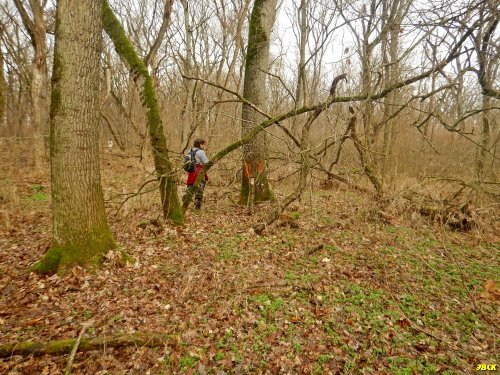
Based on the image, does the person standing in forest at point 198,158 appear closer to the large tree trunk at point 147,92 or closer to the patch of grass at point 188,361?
the large tree trunk at point 147,92

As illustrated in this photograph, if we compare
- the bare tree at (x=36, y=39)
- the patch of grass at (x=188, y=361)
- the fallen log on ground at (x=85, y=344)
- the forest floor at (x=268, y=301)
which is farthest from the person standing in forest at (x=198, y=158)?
the bare tree at (x=36, y=39)

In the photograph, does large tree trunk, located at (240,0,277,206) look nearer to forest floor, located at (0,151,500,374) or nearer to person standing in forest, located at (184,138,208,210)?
person standing in forest, located at (184,138,208,210)

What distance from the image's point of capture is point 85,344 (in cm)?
278

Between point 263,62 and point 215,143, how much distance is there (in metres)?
2.80

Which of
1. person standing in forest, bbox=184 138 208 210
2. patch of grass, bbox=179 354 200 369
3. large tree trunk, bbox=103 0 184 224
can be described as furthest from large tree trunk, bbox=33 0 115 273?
person standing in forest, bbox=184 138 208 210

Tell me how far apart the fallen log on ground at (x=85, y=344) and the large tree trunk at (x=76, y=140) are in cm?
129

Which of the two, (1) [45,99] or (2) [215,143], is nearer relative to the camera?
(2) [215,143]

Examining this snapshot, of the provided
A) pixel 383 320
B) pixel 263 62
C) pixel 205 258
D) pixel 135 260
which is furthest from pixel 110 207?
pixel 383 320

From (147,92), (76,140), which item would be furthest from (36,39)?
(76,140)

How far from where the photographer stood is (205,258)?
4.62m

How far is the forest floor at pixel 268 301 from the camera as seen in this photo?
2.83m

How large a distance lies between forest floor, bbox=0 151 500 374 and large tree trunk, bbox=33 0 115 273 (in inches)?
14.4

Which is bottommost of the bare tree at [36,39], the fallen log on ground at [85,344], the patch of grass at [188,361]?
the patch of grass at [188,361]

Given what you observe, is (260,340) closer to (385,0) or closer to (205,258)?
(205,258)
